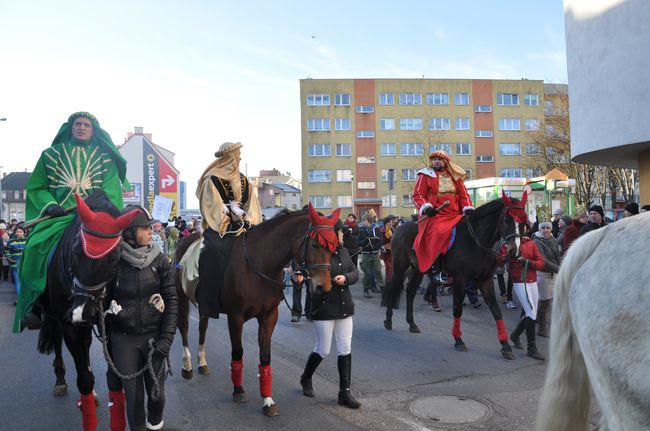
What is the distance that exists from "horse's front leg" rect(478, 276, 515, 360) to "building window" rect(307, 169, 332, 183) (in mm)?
44621

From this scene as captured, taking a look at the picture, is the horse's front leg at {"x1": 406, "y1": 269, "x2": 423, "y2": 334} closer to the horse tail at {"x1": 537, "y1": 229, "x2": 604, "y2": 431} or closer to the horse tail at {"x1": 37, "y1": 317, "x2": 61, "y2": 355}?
the horse tail at {"x1": 37, "y1": 317, "x2": 61, "y2": 355}

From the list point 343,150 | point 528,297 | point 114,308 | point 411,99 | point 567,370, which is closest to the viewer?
point 567,370

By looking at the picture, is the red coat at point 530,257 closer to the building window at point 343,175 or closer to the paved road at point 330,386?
the paved road at point 330,386

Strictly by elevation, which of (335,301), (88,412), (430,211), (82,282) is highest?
(430,211)

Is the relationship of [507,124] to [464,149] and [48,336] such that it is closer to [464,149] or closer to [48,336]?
[464,149]

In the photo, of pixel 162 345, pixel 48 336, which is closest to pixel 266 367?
pixel 162 345

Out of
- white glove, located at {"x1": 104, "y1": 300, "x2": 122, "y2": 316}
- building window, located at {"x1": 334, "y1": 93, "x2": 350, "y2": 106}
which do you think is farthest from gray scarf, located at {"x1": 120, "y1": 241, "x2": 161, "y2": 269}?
building window, located at {"x1": 334, "y1": 93, "x2": 350, "y2": 106}

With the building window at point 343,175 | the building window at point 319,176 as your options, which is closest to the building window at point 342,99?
the building window at point 343,175

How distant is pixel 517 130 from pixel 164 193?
38110 millimetres

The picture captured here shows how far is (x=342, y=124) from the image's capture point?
172 ft

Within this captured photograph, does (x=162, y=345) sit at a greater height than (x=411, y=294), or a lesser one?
greater

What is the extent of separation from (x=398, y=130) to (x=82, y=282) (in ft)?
169

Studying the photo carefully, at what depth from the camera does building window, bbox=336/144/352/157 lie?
52344 millimetres

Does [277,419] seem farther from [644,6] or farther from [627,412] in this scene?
[644,6]
